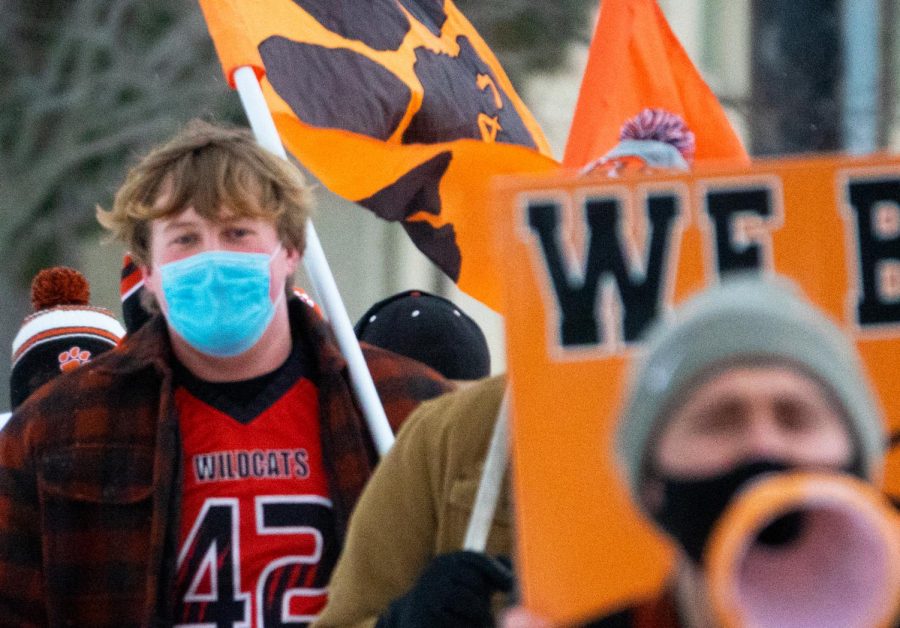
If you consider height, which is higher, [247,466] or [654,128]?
[654,128]

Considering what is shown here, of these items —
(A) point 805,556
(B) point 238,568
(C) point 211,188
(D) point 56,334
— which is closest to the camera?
(A) point 805,556

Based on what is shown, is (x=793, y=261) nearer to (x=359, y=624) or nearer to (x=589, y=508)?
(x=589, y=508)

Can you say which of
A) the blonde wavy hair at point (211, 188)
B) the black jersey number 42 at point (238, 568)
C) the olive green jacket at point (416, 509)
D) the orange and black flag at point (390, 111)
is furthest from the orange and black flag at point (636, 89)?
the olive green jacket at point (416, 509)

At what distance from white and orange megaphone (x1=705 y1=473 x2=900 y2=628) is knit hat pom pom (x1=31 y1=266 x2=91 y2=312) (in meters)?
4.27

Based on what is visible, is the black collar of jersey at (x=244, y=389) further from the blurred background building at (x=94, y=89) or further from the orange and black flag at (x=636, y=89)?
the blurred background building at (x=94, y=89)

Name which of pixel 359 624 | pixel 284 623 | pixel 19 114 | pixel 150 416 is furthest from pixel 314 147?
pixel 19 114

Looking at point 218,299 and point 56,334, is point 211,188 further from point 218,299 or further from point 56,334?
point 56,334

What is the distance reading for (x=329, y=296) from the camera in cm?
452

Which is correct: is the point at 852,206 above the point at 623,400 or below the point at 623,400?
above

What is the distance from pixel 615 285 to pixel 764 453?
376mm

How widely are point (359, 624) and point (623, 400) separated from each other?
0.83 meters

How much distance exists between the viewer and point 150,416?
145 inches

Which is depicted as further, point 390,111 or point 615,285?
point 390,111

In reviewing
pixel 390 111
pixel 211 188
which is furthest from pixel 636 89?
pixel 211 188
